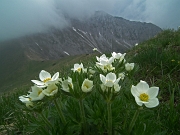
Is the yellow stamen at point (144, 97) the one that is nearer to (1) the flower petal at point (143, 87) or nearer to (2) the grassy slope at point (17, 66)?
(1) the flower petal at point (143, 87)

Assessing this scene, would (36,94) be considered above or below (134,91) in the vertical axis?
below

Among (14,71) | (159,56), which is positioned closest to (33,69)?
(14,71)

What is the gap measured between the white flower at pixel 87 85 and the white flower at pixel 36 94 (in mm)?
357

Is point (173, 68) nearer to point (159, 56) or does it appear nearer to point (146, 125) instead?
point (159, 56)

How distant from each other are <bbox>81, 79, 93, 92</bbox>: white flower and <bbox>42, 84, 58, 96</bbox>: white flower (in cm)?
23

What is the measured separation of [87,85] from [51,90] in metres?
0.32

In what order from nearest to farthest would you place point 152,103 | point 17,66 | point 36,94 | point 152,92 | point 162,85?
point 152,103 < point 152,92 < point 36,94 < point 162,85 < point 17,66

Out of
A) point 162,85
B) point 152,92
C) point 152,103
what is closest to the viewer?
point 152,103

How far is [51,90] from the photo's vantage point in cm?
177

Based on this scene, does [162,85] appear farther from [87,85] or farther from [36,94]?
[36,94]

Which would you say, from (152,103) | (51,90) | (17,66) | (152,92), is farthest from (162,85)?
(17,66)

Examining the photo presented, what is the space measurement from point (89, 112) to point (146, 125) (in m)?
0.55

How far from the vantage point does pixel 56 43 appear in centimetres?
19725

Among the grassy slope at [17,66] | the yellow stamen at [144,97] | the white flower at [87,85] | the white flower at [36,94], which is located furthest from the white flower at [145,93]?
the grassy slope at [17,66]
